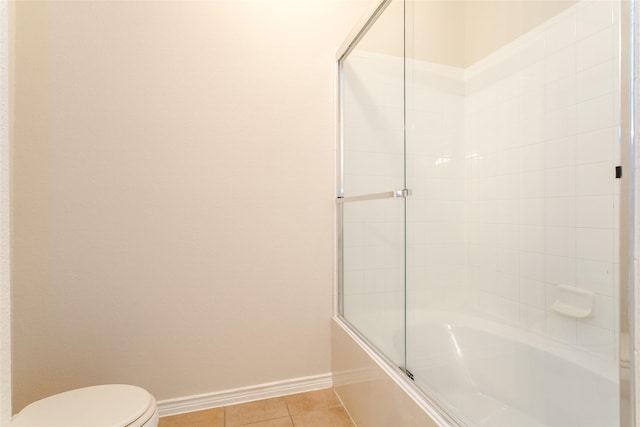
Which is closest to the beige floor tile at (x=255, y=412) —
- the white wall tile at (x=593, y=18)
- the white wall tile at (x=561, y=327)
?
the white wall tile at (x=561, y=327)

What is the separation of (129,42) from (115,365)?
4.82 ft

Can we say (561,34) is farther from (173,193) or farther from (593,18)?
(173,193)

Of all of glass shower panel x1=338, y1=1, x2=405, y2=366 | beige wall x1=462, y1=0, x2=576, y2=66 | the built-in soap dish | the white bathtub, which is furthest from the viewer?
beige wall x1=462, y1=0, x2=576, y2=66

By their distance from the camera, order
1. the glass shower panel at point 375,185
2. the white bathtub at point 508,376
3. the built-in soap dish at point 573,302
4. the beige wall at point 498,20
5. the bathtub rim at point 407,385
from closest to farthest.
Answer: the bathtub rim at point 407,385
the white bathtub at point 508,376
the built-in soap dish at point 573,302
the glass shower panel at point 375,185
the beige wall at point 498,20

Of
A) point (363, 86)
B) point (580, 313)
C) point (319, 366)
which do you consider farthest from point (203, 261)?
point (580, 313)

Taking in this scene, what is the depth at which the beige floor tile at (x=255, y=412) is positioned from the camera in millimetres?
1404

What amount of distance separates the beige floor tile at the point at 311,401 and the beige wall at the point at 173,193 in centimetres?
11

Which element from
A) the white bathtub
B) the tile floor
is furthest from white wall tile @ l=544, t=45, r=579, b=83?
the tile floor

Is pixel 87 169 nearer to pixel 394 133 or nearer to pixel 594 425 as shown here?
pixel 394 133

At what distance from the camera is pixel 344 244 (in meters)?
1.67

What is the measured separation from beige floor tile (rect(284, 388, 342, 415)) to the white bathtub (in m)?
0.58

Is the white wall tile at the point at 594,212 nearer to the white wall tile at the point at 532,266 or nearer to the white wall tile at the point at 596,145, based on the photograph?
the white wall tile at the point at 596,145

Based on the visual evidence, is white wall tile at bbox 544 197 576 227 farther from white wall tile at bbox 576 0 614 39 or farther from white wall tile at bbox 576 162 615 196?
white wall tile at bbox 576 0 614 39

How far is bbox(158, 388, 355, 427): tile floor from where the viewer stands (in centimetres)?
138
